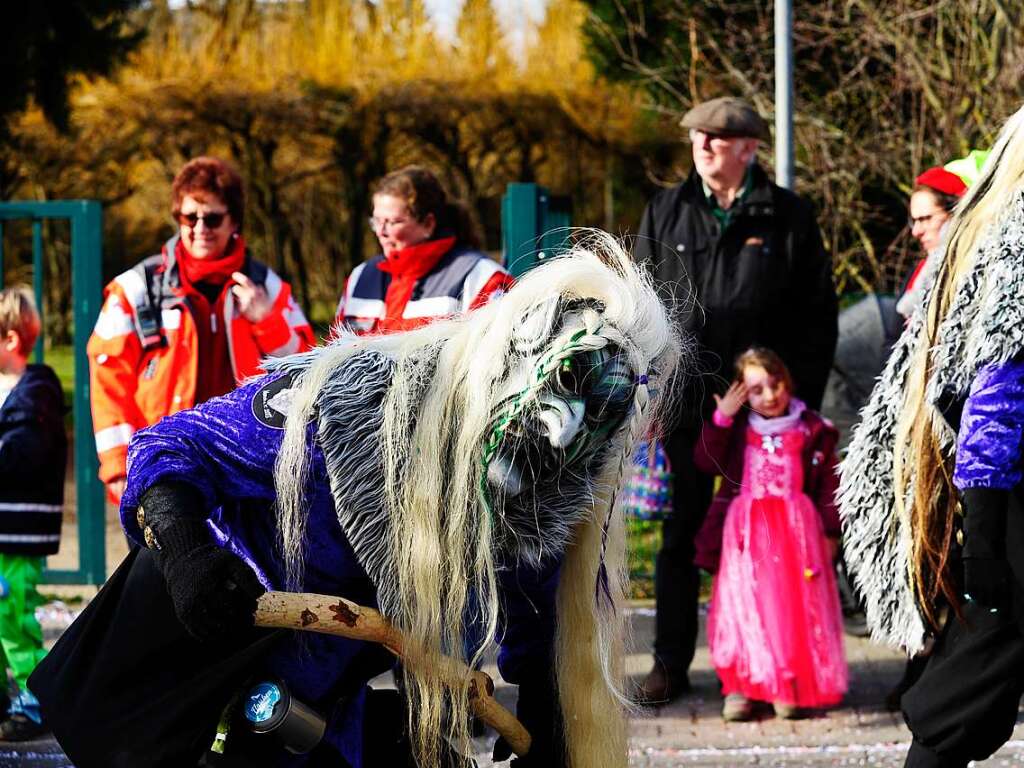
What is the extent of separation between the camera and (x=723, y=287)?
4852 millimetres

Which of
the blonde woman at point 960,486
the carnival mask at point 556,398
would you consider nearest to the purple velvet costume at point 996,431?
the blonde woman at point 960,486

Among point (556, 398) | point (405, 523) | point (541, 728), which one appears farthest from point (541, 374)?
point (541, 728)

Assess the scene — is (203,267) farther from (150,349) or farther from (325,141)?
(325,141)

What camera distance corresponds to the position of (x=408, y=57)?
1465 centimetres

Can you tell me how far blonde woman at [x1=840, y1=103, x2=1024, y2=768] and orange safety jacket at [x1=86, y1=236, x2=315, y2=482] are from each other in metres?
2.03

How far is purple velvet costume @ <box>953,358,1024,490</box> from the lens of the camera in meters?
3.01

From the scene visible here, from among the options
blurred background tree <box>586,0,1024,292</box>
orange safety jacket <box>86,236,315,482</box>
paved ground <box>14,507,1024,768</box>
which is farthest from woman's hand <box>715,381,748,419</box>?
blurred background tree <box>586,0,1024,292</box>

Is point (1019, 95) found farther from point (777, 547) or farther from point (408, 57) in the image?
point (408, 57)

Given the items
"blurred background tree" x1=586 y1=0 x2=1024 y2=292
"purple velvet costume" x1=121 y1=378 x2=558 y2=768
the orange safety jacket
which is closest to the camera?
"purple velvet costume" x1=121 y1=378 x2=558 y2=768

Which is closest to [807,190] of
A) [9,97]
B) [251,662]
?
[9,97]

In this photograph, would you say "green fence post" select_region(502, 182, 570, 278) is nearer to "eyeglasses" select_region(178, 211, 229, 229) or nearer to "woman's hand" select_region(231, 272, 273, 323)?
"woman's hand" select_region(231, 272, 273, 323)

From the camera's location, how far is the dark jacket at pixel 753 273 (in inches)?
191

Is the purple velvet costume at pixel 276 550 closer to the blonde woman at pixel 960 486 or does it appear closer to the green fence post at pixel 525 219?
the blonde woman at pixel 960 486

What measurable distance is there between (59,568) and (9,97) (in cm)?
542
